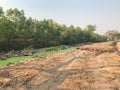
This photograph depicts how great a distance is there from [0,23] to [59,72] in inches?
1255

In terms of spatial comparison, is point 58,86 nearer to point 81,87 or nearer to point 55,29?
point 81,87

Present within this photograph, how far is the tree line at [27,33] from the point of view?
49.7 meters

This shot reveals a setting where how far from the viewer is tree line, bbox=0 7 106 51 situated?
4969 centimetres

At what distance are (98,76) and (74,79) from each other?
1.59 metres

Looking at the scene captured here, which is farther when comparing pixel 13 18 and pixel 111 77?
pixel 13 18

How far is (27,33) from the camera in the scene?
2378 inches

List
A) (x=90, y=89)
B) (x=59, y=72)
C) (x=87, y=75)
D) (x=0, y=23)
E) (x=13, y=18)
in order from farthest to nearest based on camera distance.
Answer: (x=13, y=18) → (x=0, y=23) → (x=59, y=72) → (x=87, y=75) → (x=90, y=89)

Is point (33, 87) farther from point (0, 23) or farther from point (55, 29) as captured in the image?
point (55, 29)

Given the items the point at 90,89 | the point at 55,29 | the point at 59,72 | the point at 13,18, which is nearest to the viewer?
the point at 90,89

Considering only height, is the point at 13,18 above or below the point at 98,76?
above

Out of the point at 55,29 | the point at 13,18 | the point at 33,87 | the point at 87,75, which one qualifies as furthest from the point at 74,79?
the point at 55,29

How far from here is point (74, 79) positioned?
50.5 ft

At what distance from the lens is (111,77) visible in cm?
1589

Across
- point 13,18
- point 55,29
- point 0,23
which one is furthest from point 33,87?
point 55,29
